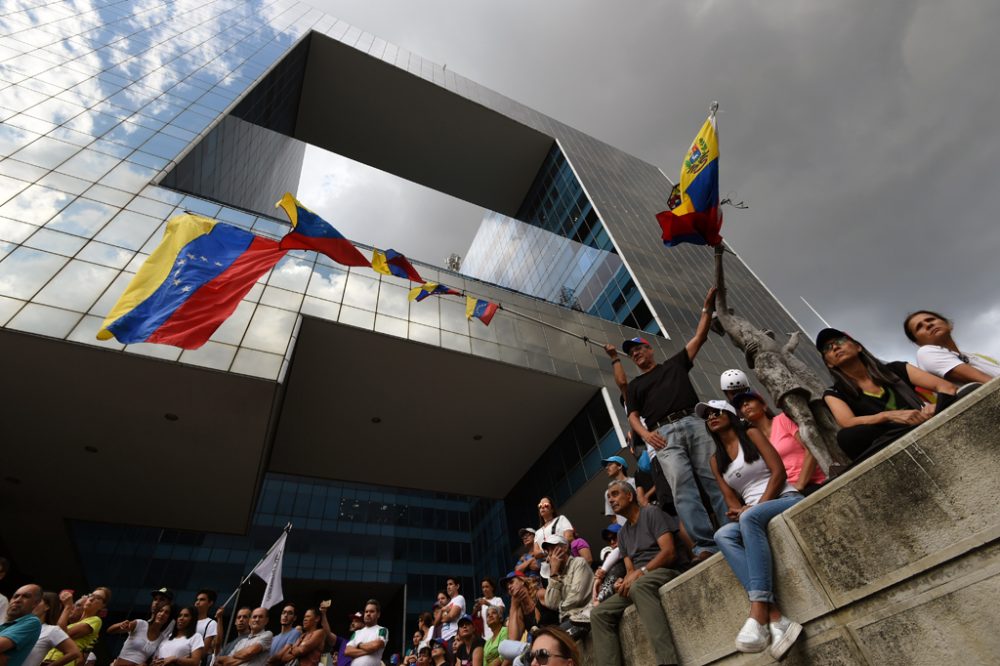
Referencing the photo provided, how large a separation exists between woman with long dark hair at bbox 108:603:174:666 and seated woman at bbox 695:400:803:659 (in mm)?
7478

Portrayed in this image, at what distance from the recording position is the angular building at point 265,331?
37.4 feet

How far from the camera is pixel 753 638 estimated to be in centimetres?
283

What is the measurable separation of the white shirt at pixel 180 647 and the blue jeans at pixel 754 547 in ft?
22.5

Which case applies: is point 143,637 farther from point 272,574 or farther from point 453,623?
point 453,623

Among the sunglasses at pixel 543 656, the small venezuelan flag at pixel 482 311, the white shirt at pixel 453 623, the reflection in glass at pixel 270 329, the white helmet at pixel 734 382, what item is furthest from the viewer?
the small venezuelan flag at pixel 482 311

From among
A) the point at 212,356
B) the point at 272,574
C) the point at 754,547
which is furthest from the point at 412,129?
the point at 754,547

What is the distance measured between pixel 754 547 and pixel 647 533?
4.72ft

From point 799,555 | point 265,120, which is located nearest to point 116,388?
point 799,555

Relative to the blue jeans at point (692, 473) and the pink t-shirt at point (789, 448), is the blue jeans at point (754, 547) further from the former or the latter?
the blue jeans at point (692, 473)

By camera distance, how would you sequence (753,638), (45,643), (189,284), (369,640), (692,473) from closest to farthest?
(753,638), (692,473), (45,643), (369,640), (189,284)

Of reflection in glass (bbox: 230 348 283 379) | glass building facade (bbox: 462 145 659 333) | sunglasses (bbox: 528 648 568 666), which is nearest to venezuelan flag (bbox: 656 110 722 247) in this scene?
sunglasses (bbox: 528 648 568 666)

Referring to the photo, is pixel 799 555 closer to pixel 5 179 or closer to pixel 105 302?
pixel 105 302

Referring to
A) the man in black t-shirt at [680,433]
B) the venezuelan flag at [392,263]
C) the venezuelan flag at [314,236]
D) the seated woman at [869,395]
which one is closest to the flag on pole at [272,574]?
the venezuelan flag at [314,236]

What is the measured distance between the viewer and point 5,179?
39.4 ft
